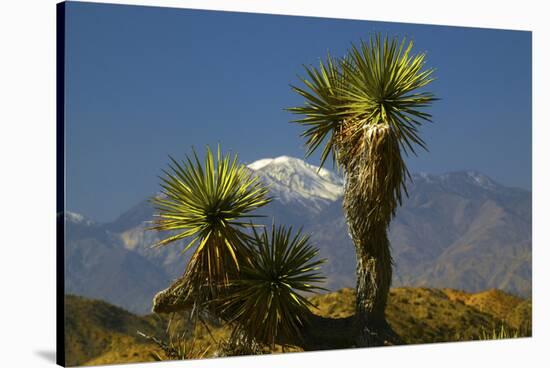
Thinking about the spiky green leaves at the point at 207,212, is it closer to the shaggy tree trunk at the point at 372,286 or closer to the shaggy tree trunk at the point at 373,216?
the shaggy tree trunk at the point at 373,216

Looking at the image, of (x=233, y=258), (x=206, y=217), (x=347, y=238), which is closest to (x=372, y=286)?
(x=347, y=238)

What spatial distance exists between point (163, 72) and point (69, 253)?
2.49 m

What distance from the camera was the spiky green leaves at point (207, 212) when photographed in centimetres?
1320

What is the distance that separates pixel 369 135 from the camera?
1366 centimetres

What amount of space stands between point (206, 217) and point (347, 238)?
6.32 ft

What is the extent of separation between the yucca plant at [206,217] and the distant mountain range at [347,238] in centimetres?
23

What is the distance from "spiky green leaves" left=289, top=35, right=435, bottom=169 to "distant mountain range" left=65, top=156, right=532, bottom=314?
1.90 feet

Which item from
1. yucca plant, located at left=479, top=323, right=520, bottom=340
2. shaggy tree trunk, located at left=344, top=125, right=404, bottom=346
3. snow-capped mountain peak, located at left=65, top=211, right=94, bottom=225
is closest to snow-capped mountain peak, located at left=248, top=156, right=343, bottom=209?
shaggy tree trunk, located at left=344, top=125, right=404, bottom=346

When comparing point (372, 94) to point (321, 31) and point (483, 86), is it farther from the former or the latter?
point (483, 86)

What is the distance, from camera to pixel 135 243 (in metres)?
13.8

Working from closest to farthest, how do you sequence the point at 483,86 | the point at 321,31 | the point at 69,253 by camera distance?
the point at 69,253, the point at 321,31, the point at 483,86

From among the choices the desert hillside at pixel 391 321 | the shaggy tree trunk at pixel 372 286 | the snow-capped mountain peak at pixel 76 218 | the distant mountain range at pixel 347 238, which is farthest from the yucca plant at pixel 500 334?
the snow-capped mountain peak at pixel 76 218

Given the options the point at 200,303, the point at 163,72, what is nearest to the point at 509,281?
the point at 200,303

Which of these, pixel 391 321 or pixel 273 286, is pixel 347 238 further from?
pixel 391 321
